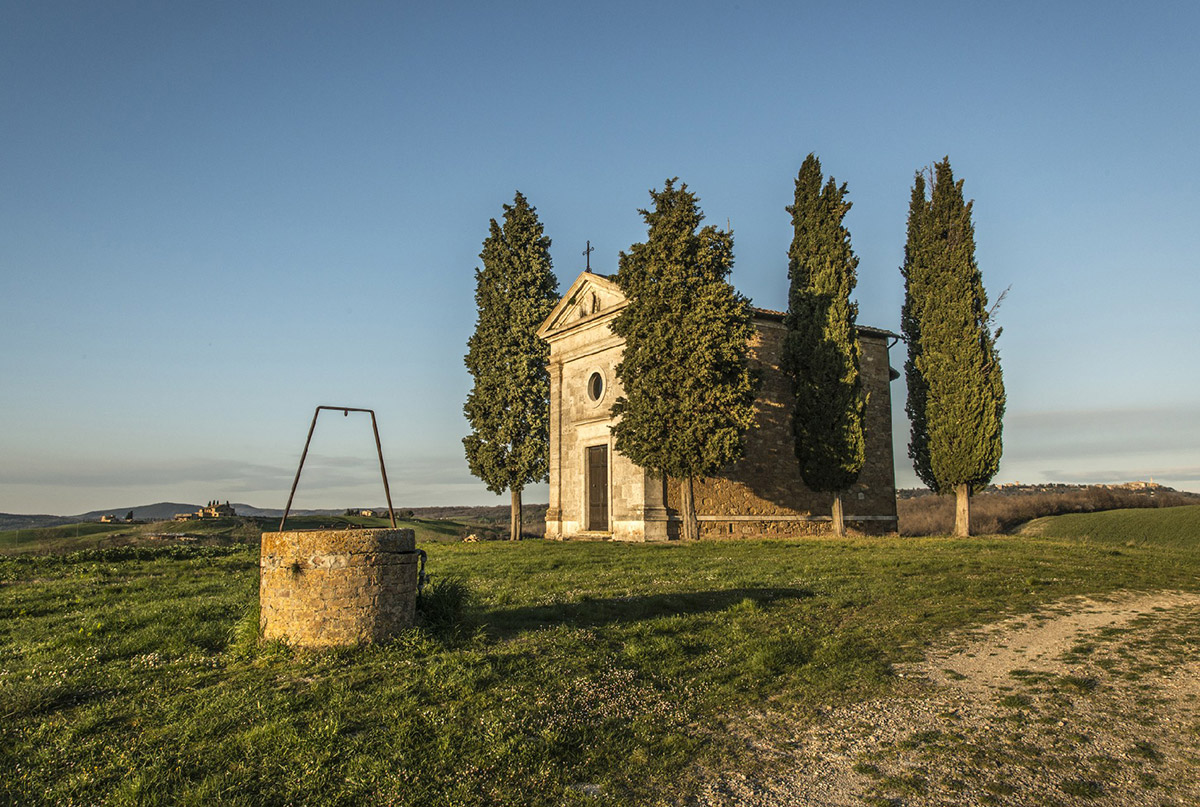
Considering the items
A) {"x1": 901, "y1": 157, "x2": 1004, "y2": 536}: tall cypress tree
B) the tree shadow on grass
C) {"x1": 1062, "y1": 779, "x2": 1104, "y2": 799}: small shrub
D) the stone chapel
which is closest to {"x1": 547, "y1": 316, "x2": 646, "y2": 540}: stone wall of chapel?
the stone chapel

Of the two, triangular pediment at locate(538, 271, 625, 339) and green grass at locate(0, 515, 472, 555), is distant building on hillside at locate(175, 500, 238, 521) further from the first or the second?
triangular pediment at locate(538, 271, 625, 339)

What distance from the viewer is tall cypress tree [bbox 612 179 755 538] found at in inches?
798

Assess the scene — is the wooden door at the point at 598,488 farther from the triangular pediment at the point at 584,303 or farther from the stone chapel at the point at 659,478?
the triangular pediment at the point at 584,303

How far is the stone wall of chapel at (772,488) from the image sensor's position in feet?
76.5

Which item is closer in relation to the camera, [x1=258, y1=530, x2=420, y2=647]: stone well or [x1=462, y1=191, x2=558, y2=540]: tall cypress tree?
[x1=258, y1=530, x2=420, y2=647]: stone well

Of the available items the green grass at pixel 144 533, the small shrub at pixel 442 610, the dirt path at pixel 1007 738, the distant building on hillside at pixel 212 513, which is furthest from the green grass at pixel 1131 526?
the distant building on hillside at pixel 212 513

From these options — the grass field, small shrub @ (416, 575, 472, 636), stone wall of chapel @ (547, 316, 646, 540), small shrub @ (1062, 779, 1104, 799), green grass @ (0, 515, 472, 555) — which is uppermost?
stone wall of chapel @ (547, 316, 646, 540)

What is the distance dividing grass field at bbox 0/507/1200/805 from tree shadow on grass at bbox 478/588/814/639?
6 cm

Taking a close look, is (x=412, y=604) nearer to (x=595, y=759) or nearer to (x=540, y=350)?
(x=595, y=759)

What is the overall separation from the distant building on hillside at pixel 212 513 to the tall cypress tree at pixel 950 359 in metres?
28.6

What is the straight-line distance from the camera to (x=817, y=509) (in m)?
24.9

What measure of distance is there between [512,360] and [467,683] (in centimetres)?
2162

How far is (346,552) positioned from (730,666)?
13.1 ft

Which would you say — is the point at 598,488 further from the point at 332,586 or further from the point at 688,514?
the point at 332,586
